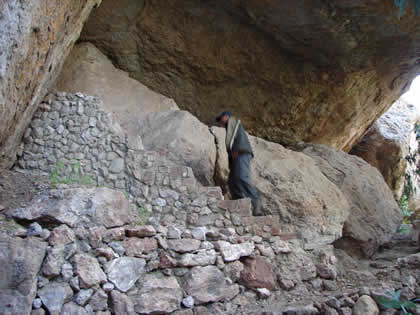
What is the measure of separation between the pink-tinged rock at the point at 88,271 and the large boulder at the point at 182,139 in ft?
6.06

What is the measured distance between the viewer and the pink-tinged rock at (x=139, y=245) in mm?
2887

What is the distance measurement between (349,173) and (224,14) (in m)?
3.13

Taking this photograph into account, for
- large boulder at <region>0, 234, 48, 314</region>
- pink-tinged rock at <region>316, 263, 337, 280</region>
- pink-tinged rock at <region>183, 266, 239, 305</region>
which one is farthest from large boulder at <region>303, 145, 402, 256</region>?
large boulder at <region>0, 234, 48, 314</region>

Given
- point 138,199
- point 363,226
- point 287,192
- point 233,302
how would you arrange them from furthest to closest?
point 363,226 < point 287,192 < point 138,199 < point 233,302

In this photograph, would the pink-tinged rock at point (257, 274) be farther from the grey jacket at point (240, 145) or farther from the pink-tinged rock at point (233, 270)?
the grey jacket at point (240, 145)

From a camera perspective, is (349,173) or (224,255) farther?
(349,173)

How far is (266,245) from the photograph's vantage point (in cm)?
378

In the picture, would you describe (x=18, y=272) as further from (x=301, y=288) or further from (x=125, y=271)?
(x=301, y=288)

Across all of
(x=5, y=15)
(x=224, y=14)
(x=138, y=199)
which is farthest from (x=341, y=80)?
(x=5, y=15)

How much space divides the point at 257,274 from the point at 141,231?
3.79ft

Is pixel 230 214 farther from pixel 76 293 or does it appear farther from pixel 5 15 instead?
pixel 5 15

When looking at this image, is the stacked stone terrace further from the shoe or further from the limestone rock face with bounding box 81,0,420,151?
the limestone rock face with bounding box 81,0,420,151

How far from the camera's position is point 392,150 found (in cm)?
991

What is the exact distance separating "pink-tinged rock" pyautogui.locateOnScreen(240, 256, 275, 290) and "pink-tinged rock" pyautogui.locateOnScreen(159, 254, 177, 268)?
0.72 metres
